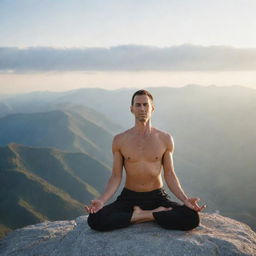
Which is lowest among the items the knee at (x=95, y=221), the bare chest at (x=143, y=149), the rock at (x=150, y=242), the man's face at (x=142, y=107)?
the rock at (x=150, y=242)

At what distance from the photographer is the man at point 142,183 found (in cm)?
778

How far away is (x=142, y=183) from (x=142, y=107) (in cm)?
195

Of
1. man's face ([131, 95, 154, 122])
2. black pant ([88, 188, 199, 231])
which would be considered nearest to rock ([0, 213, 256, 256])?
black pant ([88, 188, 199, 231])

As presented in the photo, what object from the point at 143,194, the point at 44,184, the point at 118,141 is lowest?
the point at 44,184

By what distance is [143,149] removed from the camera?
829 cm

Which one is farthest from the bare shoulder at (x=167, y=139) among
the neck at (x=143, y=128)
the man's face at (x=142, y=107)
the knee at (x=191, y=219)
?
the knee at (x=191, y=219)

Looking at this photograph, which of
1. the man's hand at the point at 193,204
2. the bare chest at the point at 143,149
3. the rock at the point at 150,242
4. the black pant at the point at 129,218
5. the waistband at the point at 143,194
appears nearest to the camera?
the rock at the point at 150,242

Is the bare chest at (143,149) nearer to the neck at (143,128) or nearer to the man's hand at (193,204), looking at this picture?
the neck at (143,128)

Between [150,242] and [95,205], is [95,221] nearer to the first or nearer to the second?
[95,205]

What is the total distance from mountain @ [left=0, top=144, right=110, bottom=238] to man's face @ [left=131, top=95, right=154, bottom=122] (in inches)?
3573

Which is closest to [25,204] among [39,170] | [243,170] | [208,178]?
[39,170]

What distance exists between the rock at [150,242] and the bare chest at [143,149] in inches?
64.3

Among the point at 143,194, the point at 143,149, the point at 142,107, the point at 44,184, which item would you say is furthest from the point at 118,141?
the point at 44,184

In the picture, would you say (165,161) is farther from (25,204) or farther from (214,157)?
(214,157)
